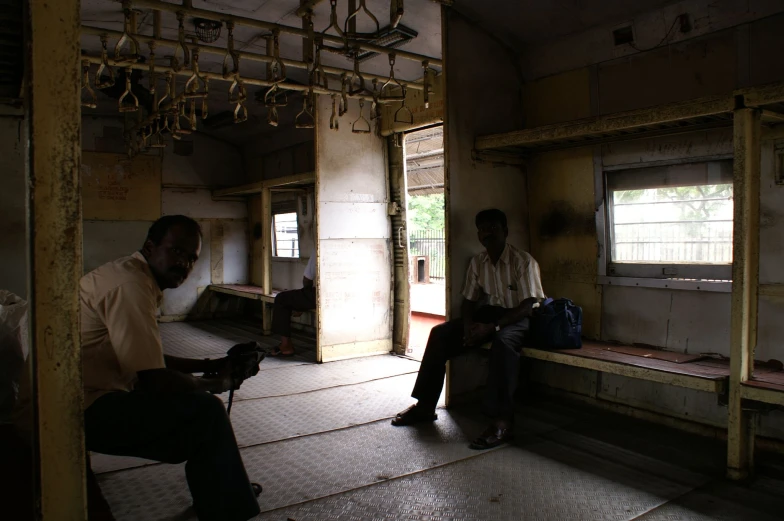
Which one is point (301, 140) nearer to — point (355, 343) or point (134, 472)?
point (355, 343)

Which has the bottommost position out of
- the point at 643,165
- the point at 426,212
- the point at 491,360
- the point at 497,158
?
the point at 491,360

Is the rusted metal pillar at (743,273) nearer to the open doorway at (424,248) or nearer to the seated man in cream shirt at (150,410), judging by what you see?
the open doorway at (424,248)

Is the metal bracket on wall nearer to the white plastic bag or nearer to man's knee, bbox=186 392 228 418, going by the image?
man's knee, bbox=186 392 228 418

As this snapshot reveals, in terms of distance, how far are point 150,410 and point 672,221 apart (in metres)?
3.72

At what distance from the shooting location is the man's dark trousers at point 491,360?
4000 millimetres

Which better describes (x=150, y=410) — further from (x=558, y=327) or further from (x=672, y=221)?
(x=672, y=221)

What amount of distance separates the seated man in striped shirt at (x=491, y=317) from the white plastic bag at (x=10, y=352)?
2.50 m

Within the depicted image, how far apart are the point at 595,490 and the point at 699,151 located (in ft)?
7.96

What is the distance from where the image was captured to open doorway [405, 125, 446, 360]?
808cm

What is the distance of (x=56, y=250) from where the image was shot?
1561mm

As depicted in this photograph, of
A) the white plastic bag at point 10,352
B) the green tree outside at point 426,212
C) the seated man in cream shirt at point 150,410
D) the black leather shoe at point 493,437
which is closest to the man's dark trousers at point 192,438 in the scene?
the seated man in cream shirt at point 150,410

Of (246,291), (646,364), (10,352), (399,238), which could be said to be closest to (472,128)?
(646,364)

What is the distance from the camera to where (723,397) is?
3373mm

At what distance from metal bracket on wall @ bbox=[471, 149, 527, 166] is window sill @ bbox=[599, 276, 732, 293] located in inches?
50.0
